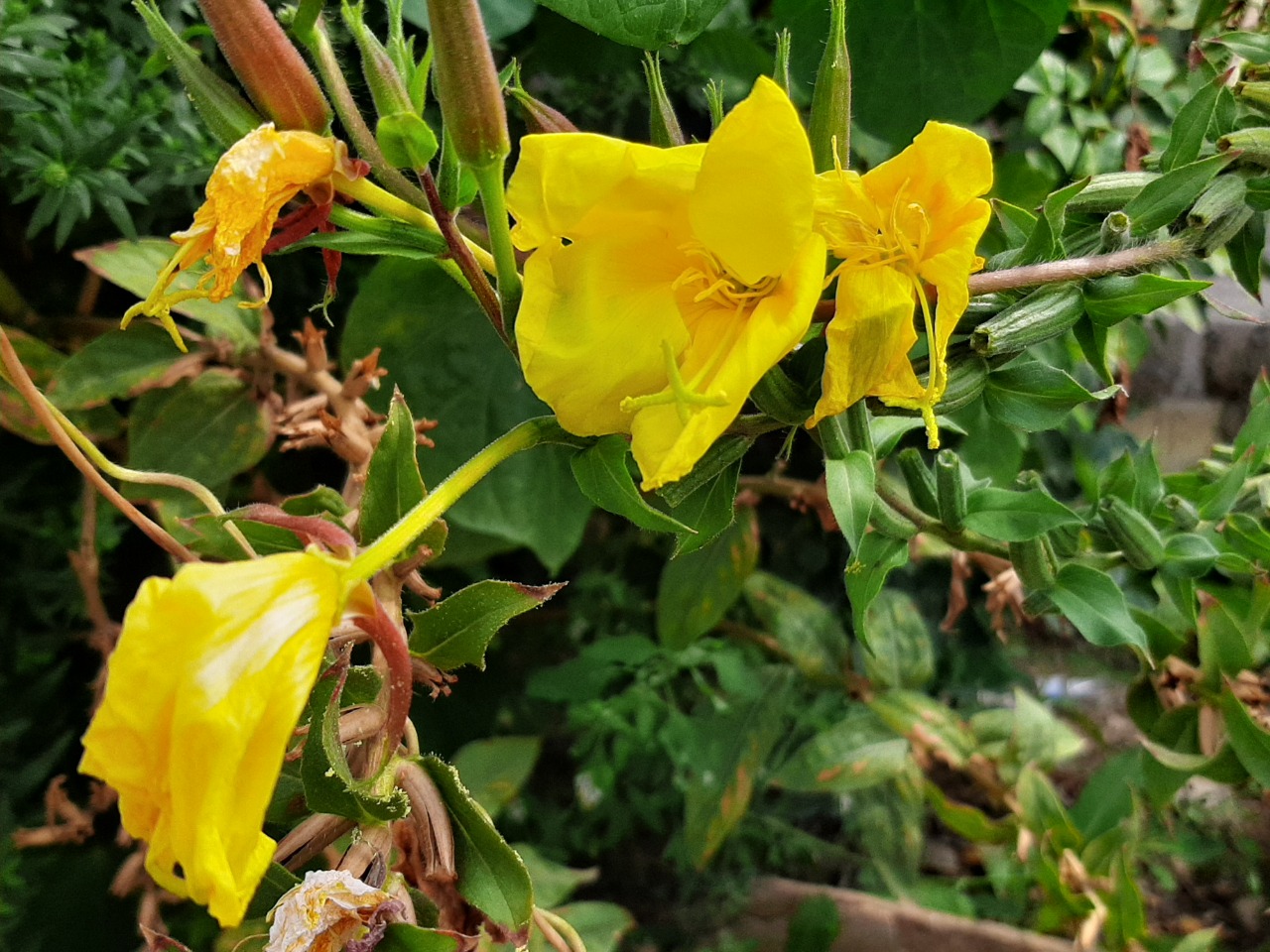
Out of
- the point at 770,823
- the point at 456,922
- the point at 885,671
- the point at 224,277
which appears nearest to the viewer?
the point at 224,277

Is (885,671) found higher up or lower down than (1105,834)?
higher up

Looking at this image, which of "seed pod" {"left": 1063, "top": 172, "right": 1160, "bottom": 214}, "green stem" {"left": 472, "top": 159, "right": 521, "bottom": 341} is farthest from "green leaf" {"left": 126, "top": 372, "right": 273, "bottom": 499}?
"seed pod" {"left": 1063, "top": 172, "right": 1160, "bottom": 214}

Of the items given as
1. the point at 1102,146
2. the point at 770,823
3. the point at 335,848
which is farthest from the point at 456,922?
the point at 1102,146

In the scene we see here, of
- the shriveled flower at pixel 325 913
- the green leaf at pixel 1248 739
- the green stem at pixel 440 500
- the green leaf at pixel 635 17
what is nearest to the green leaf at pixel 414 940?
the shriveled flower at pixel 325 913

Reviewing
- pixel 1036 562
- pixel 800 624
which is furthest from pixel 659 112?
pixel 800 624

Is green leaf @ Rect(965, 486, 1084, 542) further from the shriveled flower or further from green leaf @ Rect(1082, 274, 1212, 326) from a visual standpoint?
the shriveled flower

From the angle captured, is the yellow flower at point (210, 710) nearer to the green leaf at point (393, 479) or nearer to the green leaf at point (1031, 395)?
the green leaf at point (393, 479)

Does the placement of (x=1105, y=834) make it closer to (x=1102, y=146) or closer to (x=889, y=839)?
(x=889, y=839)

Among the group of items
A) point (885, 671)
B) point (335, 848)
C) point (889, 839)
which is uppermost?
point (335, 848)
